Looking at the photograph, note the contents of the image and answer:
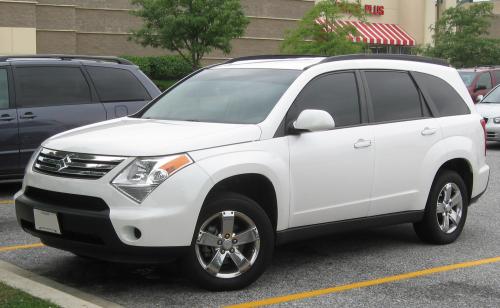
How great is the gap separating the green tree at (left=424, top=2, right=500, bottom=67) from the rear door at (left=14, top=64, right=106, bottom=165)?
1320 inches

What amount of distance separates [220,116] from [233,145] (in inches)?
25.6

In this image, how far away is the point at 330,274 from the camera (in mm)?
6578

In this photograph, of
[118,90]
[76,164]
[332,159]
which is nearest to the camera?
[76,164]

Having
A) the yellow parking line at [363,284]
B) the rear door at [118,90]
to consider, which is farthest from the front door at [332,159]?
the rear door at [118,90]

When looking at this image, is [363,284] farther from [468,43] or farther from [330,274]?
[468,43]

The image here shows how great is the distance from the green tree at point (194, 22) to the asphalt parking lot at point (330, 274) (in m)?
25.0

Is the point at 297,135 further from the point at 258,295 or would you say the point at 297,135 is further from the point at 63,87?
the point at 63,87

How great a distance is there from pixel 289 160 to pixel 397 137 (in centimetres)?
132

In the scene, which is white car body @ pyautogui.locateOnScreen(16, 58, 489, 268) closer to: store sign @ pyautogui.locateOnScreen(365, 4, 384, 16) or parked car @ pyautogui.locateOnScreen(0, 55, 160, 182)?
parked car @ pyautogui.locateOnScreen(0, 55, 160, 182)

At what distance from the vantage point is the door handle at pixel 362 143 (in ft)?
22.2

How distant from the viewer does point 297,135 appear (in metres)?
6.36

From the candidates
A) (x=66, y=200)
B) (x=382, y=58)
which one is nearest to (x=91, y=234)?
(x=66, y=200)

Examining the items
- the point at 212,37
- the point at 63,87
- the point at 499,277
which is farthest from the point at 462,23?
the point at 499,277

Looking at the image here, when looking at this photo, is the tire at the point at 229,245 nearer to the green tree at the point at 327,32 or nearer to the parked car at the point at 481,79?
the parked car at the point at 481,79
